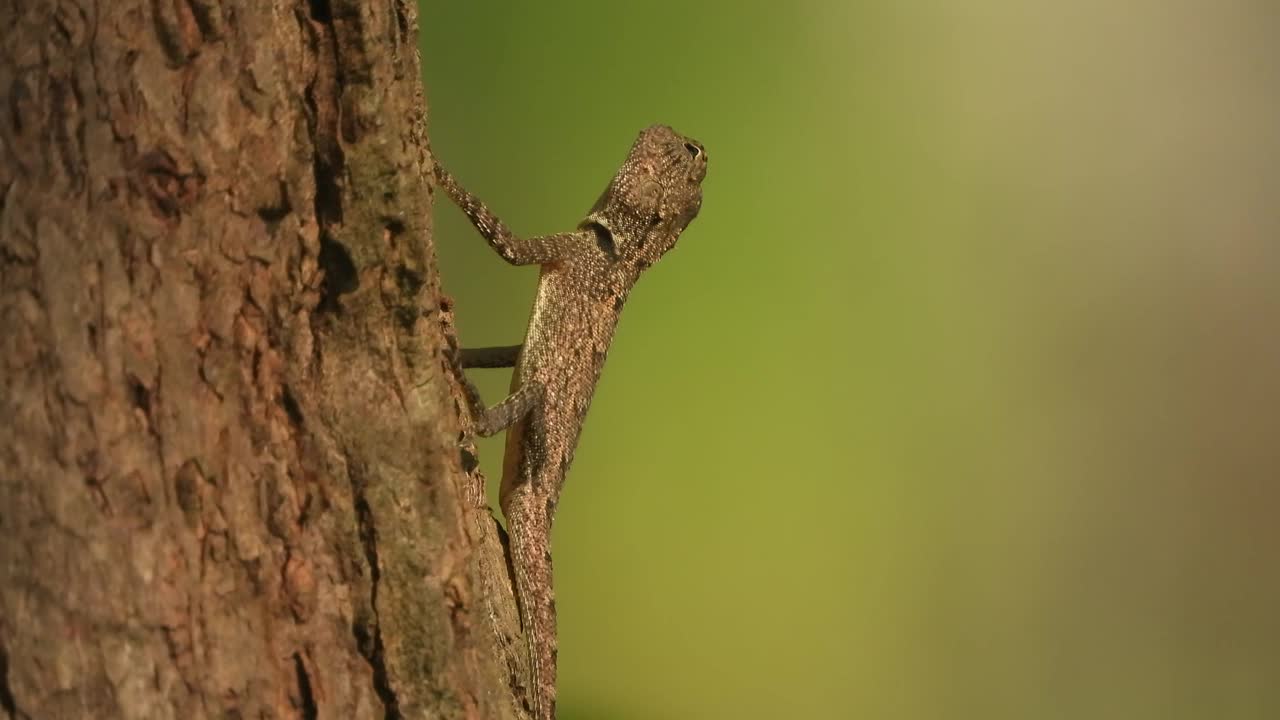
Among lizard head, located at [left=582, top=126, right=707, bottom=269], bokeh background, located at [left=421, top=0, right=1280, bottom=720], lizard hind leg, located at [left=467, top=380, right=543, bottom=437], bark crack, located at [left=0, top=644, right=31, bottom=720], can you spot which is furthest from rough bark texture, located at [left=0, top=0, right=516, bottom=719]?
bokeh background, located at [left=421, top=0, right=1280, bottom=720]

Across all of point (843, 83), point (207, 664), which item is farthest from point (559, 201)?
point (207, 664)

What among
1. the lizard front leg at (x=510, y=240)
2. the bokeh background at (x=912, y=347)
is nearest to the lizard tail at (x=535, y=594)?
the lizard front leg at (x=510, y=240)

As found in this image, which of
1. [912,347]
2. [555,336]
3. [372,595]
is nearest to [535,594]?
[555,336]

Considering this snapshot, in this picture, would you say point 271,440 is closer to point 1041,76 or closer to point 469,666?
point 469,666

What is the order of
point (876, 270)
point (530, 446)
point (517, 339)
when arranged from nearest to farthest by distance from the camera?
point (530, 446) → point (876, 270) → point (517, 339)

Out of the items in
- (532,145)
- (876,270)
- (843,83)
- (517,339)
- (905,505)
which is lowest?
(905,505)

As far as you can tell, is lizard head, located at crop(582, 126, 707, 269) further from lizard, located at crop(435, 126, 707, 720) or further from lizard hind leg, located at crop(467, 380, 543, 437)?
lizard hind leg, located at crop(467, 380, 543, 437)
